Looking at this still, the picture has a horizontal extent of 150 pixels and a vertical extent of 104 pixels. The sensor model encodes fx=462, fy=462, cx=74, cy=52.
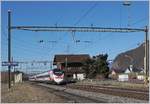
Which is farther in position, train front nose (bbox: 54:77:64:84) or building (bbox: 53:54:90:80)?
building (bbox: 53:54:90:80)

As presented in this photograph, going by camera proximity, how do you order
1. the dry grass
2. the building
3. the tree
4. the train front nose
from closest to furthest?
the dry grass < the train front nose < the tree < the building

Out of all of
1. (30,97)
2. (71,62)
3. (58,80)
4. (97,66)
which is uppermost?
(30,97)

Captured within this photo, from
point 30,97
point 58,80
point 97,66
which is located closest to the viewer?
point 30,97

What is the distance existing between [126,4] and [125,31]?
11615 millimetres

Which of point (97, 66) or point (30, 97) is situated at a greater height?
point (30, 97)

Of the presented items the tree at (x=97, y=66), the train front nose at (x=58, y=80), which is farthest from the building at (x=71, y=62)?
the train front nose at (x=58, y=80)

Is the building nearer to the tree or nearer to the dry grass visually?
the tree

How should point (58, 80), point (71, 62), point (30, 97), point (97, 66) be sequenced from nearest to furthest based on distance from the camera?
point (30, 97)
point (58, 80)
point (97, 66)
point (71, 62)

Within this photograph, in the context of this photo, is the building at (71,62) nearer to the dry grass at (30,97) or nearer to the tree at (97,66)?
the tree at (97,66)

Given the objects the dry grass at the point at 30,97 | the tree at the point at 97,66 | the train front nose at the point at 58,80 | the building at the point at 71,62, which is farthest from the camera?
the building at the point at 71,62

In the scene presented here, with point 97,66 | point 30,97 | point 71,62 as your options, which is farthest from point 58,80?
point 71,62

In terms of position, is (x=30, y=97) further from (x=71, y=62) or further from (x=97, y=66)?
(x=71, y=62)

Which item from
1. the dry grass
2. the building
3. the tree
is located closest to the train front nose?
the tree

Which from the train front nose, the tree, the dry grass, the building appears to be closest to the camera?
the dry grass
